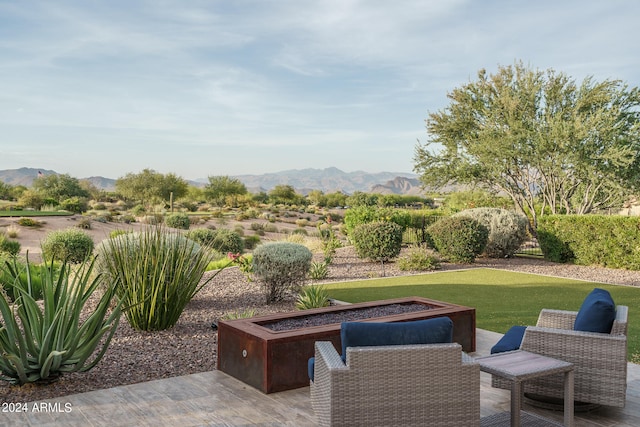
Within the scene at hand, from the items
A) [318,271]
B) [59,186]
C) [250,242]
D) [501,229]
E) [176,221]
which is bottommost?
[250,242]

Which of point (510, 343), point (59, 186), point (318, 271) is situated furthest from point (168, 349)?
point (59, 186)

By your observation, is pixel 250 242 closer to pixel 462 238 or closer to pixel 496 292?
pixel 462 238

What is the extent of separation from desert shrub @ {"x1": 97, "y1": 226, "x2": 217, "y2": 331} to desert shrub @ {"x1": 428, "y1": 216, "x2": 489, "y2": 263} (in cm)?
968

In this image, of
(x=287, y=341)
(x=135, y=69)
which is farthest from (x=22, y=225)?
(x=287, y=341)

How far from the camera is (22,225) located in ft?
91.8

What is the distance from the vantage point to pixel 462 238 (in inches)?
585

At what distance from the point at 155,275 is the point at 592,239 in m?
12.4

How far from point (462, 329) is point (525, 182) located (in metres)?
17.2

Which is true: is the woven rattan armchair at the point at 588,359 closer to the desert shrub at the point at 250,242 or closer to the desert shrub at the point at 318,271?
the desert shrub at the point at 318,271

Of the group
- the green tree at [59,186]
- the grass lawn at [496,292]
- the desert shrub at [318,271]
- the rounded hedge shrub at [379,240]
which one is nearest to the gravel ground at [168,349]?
the desert shrub at [318,271]

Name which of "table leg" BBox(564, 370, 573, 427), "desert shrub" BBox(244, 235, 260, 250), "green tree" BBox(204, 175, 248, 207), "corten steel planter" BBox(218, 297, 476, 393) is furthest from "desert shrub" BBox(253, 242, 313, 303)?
"green tree" BBox(204, 175, 248, 207)

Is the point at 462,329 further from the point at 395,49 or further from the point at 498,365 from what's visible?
the point at 395,49

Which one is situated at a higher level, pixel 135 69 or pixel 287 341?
pixel 135 69

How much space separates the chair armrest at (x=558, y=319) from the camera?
464cm
